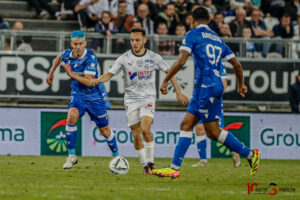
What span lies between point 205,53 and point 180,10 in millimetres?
10790

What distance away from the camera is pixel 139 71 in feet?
39.5

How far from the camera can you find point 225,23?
20.6 metres

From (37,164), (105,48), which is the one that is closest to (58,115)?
(105,48)

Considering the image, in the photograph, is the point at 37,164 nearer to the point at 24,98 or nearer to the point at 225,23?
the point at 24,98

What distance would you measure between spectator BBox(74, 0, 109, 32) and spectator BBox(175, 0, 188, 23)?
2.07 m

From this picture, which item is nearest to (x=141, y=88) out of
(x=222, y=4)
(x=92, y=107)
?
(x=92, y=107)

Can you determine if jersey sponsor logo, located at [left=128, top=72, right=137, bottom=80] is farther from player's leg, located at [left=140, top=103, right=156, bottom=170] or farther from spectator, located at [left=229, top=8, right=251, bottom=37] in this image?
spectator, located at [left=229, top=8, right=251, bottom=37]

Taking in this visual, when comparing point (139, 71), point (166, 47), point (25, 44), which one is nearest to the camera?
point (139, 71)

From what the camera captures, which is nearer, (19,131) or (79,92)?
Answer: (79,92)

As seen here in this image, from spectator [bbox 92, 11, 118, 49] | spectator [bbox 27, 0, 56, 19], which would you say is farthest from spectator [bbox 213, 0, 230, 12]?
spectator [bbox 27, 0, 56, 19]

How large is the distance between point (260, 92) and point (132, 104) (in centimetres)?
732

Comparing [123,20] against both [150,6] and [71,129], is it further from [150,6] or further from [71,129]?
[71,129]

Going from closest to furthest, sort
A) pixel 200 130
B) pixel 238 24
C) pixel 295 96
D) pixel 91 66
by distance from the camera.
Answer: pixel 91 66
pixel 200 130
pixel 295 96
pixel 238 24

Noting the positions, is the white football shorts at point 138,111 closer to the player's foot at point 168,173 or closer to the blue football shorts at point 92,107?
the blue football shorts at point 92,107
